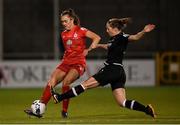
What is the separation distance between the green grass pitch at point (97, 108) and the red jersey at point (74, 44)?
43.3 inches

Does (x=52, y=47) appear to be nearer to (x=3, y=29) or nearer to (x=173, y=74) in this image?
(x=3, y=29)

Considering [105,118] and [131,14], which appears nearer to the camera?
[105,118]

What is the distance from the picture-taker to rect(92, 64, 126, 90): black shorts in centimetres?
1237

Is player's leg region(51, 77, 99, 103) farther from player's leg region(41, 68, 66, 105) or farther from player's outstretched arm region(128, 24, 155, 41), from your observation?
player's outstretched arm region(128, 24, 155, 41)

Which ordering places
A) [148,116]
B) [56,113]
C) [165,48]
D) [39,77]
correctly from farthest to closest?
[165,48]
[39,77]
[56,113]
[148,116]

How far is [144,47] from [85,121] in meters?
15.0

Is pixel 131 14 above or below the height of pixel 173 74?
above

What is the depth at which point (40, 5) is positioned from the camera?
26797mm

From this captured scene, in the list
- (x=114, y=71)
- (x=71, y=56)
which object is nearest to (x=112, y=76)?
(x=114, y=71)

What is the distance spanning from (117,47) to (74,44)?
104cm

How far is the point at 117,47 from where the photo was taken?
40.7 ft

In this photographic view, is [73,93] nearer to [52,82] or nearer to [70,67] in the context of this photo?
[52,82]

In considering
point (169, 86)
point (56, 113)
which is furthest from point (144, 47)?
point (56, 113)

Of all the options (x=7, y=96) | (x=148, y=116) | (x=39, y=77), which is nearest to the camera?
(x=148, y=116)
